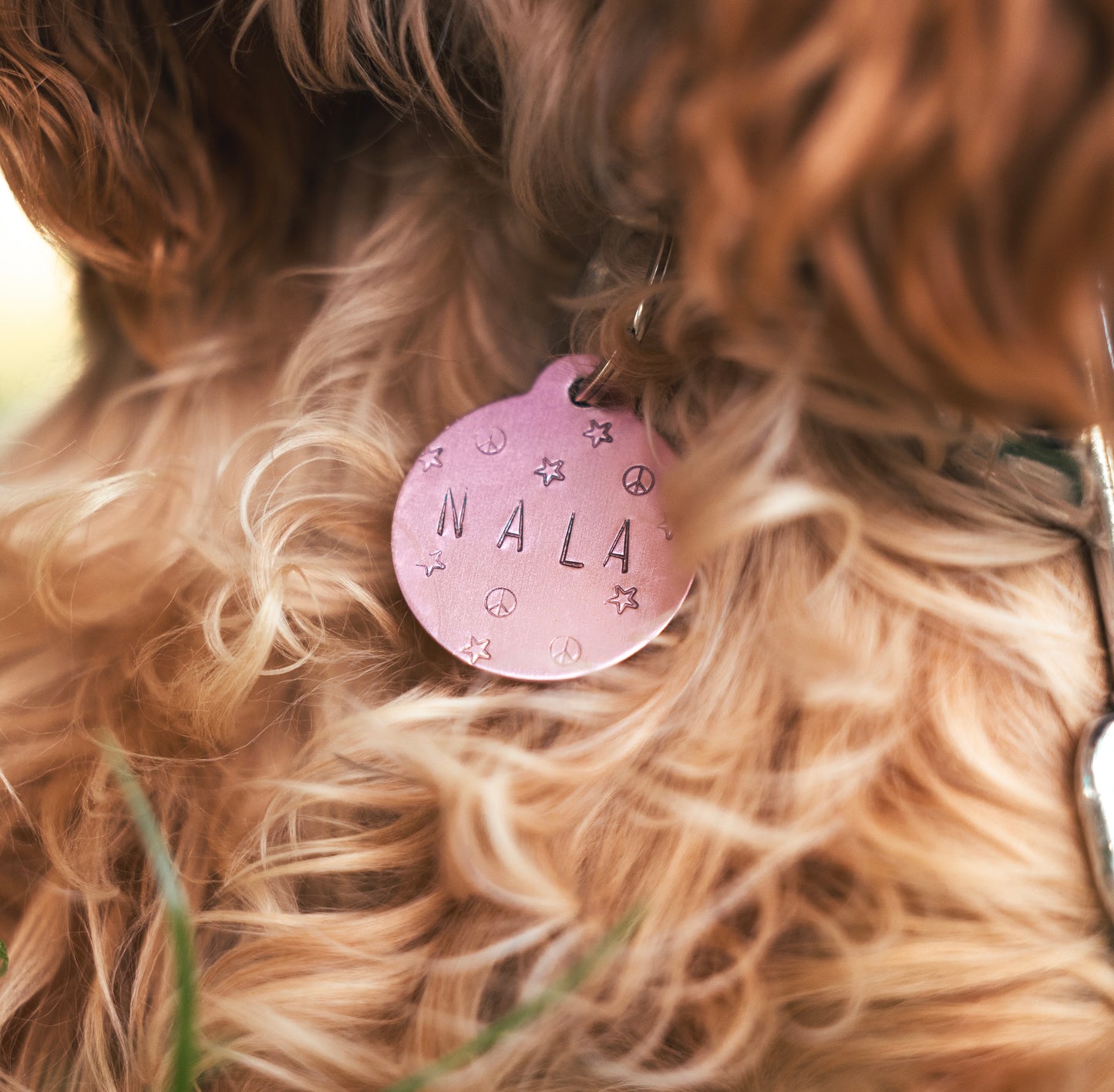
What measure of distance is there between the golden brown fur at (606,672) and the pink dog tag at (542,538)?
0.9 inches

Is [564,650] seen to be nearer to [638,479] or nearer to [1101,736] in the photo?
[638,479]

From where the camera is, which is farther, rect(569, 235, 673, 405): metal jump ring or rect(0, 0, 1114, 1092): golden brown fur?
rect(569, 235, 673, 405): metal jump ring

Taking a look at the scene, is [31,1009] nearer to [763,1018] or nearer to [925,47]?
[763,1018]

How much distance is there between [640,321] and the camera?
20.4 inches

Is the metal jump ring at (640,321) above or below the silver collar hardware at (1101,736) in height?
above

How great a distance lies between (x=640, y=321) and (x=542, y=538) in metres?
0.12

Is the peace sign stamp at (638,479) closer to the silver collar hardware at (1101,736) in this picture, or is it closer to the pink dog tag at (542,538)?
the pink dog tag at (542,538)

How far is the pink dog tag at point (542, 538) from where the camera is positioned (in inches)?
20.2

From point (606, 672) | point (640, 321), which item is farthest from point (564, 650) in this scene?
point (640, 321)

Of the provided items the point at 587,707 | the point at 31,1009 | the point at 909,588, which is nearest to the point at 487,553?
the point at 587,707

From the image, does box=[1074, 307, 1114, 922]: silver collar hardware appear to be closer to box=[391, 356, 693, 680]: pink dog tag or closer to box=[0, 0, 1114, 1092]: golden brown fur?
box=[0, 0, 1114, 1092]: golden brown fur

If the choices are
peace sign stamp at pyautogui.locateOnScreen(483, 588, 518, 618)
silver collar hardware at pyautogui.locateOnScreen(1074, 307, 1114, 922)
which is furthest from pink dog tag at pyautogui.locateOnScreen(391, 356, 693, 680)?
silver collar hardware at pyautogui.locateOnScreen(1074, 307, 1114, 922)

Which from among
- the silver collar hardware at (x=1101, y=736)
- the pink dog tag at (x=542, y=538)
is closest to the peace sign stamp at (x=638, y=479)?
the pink dog tag at (x=542, y=538)

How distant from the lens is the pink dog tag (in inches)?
20.2
